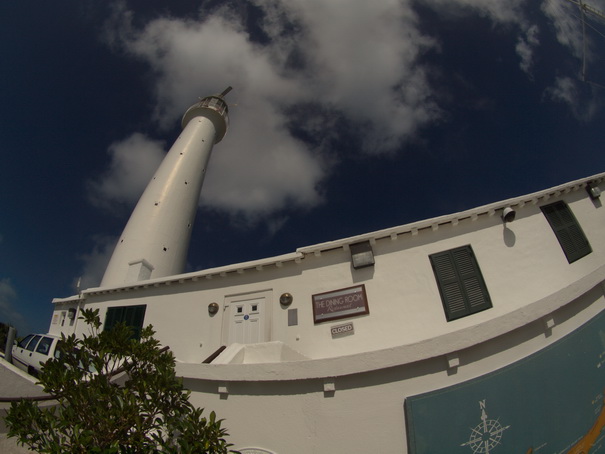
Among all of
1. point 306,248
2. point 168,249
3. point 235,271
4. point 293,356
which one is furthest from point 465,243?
point 168,249

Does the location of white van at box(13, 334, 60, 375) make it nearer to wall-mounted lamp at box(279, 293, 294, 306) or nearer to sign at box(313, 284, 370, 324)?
wall-mounted lamp at box(279, 293, 294, 306)

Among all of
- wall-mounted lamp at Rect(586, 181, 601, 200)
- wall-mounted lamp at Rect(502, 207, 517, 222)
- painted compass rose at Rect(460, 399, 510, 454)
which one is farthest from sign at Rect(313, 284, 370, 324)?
wall-mounted lamp at Rect(586, 181, 601, 200)

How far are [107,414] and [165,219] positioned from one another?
557 inches

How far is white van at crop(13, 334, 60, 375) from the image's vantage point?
11.2m

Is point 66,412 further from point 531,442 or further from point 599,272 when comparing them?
point 599,272

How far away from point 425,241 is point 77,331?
16.3 m

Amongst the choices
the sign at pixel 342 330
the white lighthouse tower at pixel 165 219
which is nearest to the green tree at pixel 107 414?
the sign at pixel 342 330

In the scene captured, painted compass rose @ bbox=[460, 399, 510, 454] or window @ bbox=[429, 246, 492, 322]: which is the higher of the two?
window @ bbox=[429, 246, 492, 322]

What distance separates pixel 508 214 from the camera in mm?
8680

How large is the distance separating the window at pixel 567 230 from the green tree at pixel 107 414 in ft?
36.2

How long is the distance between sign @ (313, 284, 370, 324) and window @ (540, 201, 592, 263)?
6.64m

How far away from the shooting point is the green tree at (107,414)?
342 cm

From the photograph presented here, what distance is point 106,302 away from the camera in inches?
496

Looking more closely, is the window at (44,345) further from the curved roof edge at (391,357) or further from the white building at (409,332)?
the curved roof edge at (391,357)
